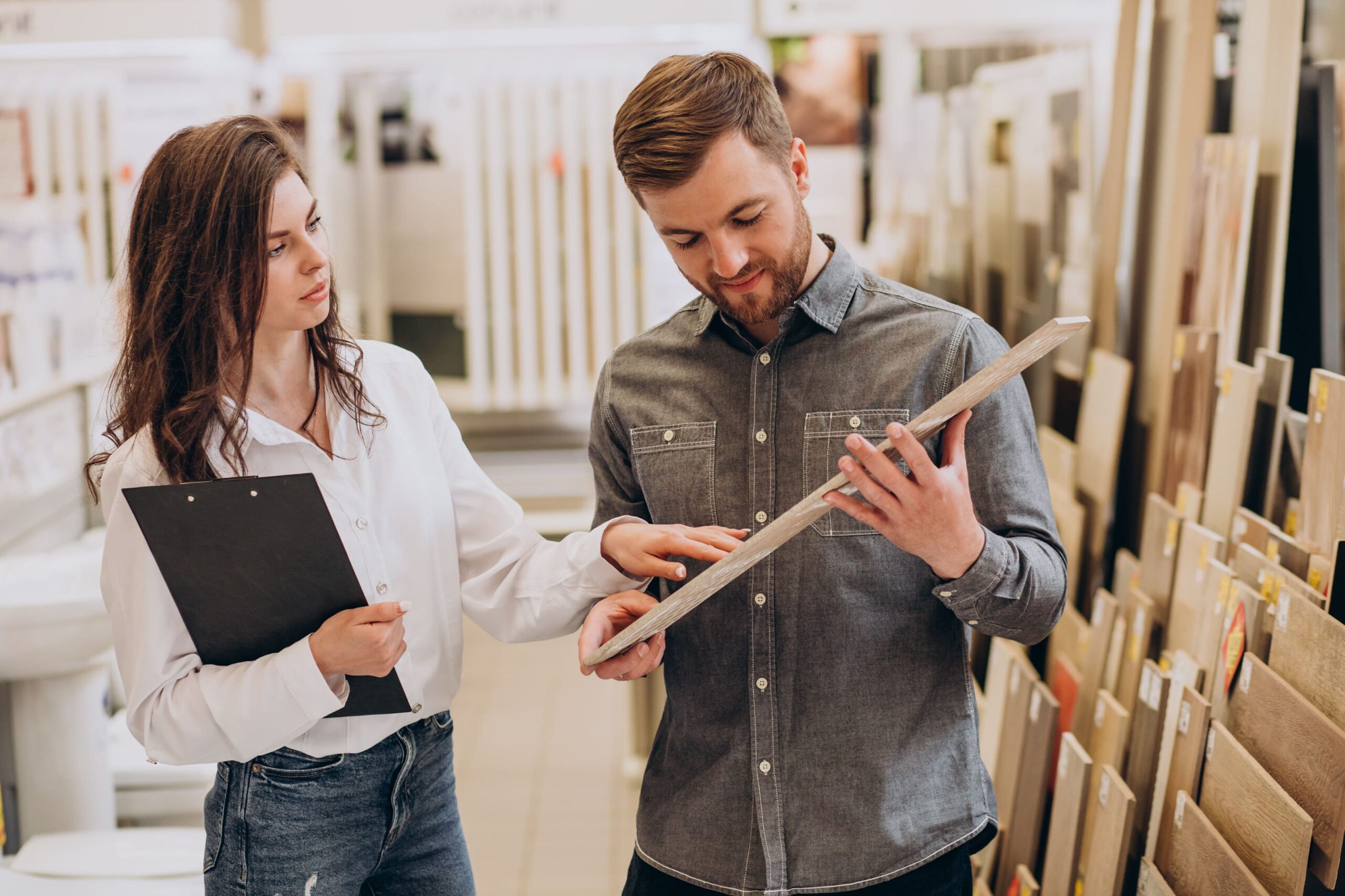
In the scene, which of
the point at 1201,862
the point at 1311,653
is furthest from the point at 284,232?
the point at 1201,862

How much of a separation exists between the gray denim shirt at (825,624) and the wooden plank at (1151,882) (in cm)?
75

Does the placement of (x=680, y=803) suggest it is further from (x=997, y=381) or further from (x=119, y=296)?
(x=119, y=296)

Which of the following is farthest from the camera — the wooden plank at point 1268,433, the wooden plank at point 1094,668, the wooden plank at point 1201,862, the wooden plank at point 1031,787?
the wooden plank at point 1094,668

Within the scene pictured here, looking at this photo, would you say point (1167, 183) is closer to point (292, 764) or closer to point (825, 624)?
point (825, 624)

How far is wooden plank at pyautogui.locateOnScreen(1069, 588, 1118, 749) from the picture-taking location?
279 cm

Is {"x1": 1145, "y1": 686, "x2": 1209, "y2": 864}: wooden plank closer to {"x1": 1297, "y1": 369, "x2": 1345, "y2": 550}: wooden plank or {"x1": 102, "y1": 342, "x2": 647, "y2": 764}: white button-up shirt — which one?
{"x1": 1297, "y1": 369, "x2": 1345, "y2": 550}: wooden plank

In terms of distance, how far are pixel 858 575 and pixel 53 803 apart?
2345 millimetres

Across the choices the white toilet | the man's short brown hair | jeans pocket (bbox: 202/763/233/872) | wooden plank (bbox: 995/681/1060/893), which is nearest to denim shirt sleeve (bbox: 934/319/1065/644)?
the man's short brown hair

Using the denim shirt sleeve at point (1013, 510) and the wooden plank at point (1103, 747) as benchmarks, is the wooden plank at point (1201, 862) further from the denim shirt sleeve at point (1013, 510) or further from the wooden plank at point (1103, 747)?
the denim shirt sleeve at point (1013, 510)

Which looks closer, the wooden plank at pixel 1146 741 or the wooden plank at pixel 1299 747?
the wooden plank at pixel 1299 747

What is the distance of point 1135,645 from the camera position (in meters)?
2.64

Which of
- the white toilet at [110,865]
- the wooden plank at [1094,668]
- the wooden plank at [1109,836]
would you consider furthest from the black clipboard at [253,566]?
the wooden plank at [1094,668]

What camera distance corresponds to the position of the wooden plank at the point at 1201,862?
182cm

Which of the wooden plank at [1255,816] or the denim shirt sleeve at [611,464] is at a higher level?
the denim shirt sleeve at [611,464]
